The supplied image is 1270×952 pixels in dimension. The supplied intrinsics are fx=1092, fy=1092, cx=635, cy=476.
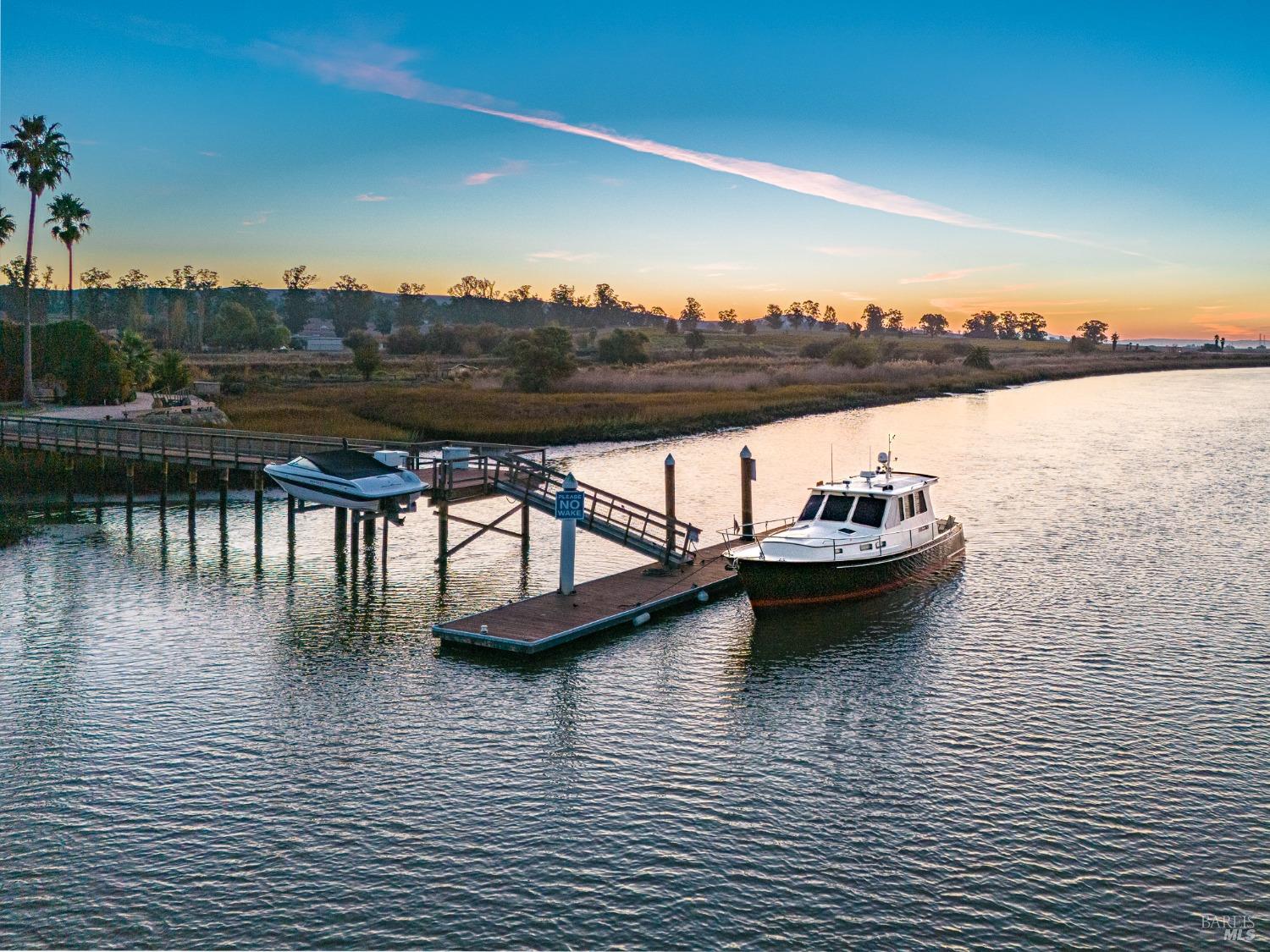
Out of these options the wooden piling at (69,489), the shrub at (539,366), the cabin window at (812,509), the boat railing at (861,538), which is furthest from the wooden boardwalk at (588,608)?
the shrub at (539,366)

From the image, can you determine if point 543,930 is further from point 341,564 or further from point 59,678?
point 341,564

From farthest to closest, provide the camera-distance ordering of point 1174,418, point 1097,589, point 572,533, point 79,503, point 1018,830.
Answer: point 1174,418, point 79,503, point 1097,589, point 572,533, point 1018,830

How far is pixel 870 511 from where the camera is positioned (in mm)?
33406

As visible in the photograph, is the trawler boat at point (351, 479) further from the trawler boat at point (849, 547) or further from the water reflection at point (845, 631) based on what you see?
the water reflection at point (845, 631)

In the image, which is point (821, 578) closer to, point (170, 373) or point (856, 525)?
point (856, 525)

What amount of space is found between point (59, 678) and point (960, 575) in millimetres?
26457

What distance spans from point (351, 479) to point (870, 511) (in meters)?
15.8

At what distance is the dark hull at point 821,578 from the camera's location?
99.5 ft

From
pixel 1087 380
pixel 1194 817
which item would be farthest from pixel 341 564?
pixel 1087 380

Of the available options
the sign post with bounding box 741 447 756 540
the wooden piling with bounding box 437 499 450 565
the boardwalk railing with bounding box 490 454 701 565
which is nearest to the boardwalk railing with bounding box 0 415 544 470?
the boardwalk railing with bounding box 490 454 701 565

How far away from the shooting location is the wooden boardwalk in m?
26.9

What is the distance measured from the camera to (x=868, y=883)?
16531 millimetres
